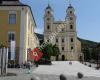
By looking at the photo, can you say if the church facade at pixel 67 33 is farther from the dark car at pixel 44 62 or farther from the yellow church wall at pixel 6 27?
the yellow church wall at pixel 6 27

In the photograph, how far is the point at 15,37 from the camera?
49.5 meters

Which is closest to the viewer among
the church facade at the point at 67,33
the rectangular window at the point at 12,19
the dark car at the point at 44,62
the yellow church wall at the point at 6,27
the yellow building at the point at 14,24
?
the yellow building at the point at 14,24

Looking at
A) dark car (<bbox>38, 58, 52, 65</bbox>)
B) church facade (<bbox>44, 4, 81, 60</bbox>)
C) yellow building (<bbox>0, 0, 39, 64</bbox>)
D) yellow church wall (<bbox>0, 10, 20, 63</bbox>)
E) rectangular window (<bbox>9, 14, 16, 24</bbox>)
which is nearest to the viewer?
yellow building (<bbox>0, 0, 39, 64</bbox>)

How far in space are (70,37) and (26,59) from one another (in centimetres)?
9176

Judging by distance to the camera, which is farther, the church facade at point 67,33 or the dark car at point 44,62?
the church facade at point 67,33

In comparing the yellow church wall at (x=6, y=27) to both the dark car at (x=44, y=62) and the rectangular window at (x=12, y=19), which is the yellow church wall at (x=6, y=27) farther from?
the dark car at (x=44, y=62)

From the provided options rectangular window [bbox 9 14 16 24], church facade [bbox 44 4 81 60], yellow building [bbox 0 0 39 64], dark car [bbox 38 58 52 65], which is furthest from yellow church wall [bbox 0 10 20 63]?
church facade [bbox 44 4 81 60]

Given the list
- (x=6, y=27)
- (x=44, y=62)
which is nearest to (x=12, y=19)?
(x=6, y=27)

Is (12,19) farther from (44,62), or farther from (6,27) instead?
(44,62)

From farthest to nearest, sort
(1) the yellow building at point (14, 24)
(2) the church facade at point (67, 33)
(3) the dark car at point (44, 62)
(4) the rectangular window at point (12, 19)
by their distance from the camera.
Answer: (2) the church facade at point (67, 33) → (3) the dark car at point (44, 62) → (4) the rectangular window at point (12, 19) → (1) the yellow building at point (14, 24)

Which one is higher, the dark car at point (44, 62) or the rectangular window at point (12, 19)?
the rectangular window at point (12, 19)

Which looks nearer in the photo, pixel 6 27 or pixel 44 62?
pixel 6 27

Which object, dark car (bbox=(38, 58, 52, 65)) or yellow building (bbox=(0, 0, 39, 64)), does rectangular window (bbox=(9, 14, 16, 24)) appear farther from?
dark car (bbox=(38, 58, 52, 65))

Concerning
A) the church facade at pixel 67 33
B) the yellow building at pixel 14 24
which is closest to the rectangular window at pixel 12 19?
the yellow building at pixel 14 24
